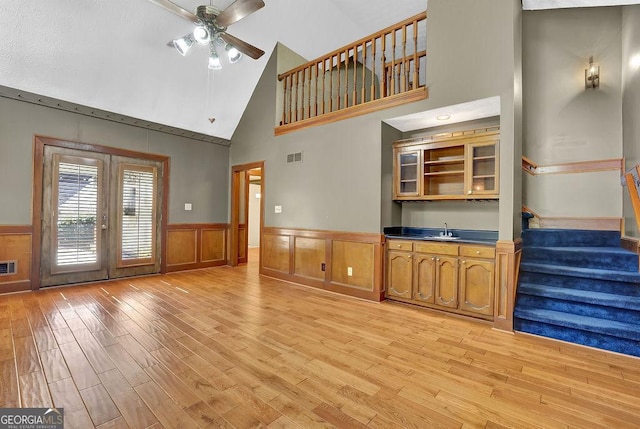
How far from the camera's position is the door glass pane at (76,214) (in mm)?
4488

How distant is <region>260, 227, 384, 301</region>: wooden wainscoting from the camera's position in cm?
412

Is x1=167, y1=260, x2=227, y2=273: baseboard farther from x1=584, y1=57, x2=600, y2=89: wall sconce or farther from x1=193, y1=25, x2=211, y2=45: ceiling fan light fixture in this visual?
x1=584, y1=57, x2=600, y2=89: wall sconce

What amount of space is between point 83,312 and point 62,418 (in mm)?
2210

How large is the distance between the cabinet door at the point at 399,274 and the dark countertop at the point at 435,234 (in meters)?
0.27

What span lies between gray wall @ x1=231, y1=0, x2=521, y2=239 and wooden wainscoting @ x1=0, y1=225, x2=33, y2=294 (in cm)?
360

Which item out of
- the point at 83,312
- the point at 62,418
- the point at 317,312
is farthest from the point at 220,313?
the point at 62,418

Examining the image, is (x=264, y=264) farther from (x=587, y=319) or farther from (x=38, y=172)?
(x=587, y=319)

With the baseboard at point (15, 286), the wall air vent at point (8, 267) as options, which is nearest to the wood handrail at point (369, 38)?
the wall air vent at point (8, 267)

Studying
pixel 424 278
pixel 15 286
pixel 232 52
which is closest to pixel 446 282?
pixel 424 278

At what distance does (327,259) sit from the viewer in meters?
4.62

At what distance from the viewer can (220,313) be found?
3463 mm

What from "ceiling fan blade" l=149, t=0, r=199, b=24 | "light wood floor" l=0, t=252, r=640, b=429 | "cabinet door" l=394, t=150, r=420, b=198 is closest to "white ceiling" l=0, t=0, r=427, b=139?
"ceiling fan blade" l=149, t=0, r=199, b=24

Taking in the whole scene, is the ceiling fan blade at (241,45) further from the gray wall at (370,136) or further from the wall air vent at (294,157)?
the wall air vent at (294,157)

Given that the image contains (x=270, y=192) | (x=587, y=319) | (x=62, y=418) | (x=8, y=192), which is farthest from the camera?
(x=270, y=192)
